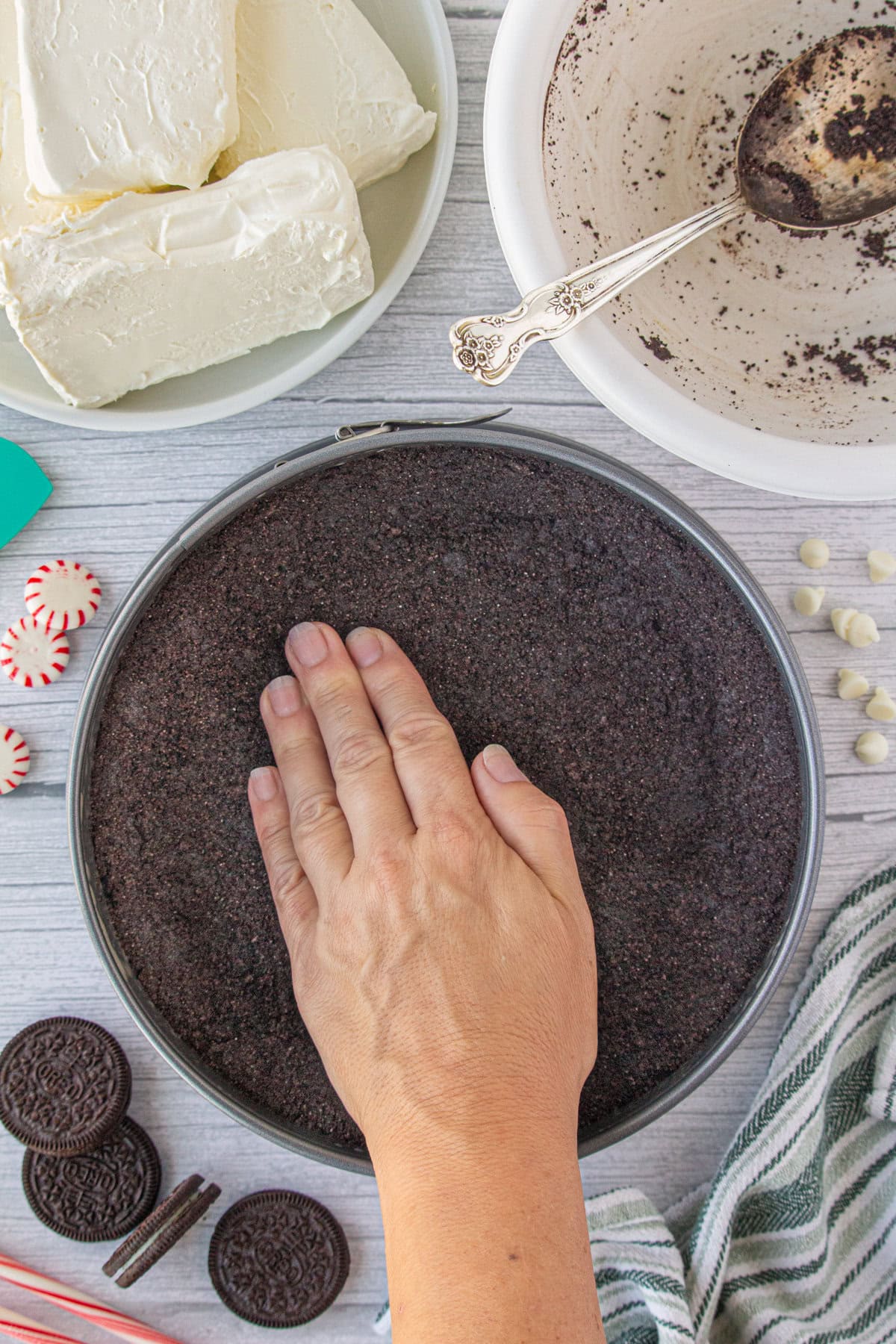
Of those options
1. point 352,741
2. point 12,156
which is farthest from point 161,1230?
point 12,156

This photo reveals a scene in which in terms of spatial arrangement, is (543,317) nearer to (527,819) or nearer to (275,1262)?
(527,819)

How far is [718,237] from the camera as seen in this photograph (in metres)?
0.72

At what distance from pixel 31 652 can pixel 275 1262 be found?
0.56 metres

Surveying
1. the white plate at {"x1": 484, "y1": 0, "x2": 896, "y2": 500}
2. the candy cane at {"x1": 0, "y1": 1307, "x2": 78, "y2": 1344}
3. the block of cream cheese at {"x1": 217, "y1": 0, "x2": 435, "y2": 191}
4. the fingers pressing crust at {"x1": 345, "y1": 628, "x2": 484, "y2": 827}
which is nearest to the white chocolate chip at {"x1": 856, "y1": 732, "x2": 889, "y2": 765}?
the white plate at {"x1": 484, "y1": 0, "x2": 896, "y2": 500}

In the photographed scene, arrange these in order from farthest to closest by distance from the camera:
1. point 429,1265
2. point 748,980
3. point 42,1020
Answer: point 42,1020
point 748,980
point 429,1265

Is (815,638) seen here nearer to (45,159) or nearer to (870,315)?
(870,315)

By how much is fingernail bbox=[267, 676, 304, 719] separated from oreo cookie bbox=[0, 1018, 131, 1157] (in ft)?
1.16

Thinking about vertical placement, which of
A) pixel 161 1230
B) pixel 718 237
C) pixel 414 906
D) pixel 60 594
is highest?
pixel 718 237

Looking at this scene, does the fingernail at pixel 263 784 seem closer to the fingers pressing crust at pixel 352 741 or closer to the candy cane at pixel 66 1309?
the fingers pressing crust at pixel 352 741

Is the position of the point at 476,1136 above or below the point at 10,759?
below

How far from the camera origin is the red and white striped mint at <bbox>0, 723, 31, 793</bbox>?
0.79 metres

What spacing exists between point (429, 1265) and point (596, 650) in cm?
42

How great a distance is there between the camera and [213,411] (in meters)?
0.72

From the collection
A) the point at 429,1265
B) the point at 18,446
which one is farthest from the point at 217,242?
the point at 429,1265
